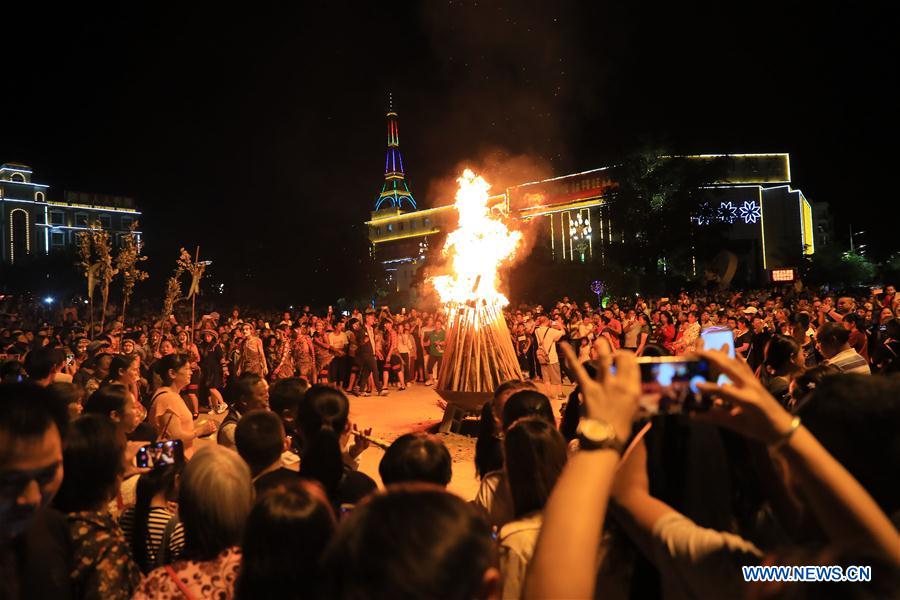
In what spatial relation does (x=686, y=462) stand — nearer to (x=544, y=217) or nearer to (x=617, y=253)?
(x=617, y=253)

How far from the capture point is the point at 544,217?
6725cm

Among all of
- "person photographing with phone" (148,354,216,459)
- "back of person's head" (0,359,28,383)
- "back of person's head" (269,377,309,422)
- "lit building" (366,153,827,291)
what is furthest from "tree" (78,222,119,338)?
"lit building" (366,153,827,291)

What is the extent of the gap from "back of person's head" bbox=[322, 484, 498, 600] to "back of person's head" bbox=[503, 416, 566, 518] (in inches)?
48.1

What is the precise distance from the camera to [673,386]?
1726mm

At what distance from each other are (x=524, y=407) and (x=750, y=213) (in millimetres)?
55336

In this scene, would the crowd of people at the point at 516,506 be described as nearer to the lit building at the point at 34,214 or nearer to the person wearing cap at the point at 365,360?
the person wearing cap at the point at 365,360

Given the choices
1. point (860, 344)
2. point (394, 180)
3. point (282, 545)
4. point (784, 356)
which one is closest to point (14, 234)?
point (394, 180)

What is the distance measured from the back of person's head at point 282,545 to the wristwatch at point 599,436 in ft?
3.15

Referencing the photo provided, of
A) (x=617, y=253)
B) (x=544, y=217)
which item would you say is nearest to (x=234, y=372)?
(x=617, y=253)

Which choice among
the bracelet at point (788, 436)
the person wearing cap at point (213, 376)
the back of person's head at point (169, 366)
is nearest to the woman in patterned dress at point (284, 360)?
the person wearing cap at point (213, 376)

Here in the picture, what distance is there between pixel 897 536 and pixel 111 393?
5.09 meters

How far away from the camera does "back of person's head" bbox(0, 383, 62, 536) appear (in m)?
2.07

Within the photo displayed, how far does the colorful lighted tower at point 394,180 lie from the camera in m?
121

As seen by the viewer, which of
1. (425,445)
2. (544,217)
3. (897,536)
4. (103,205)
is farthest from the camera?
(103,205)
